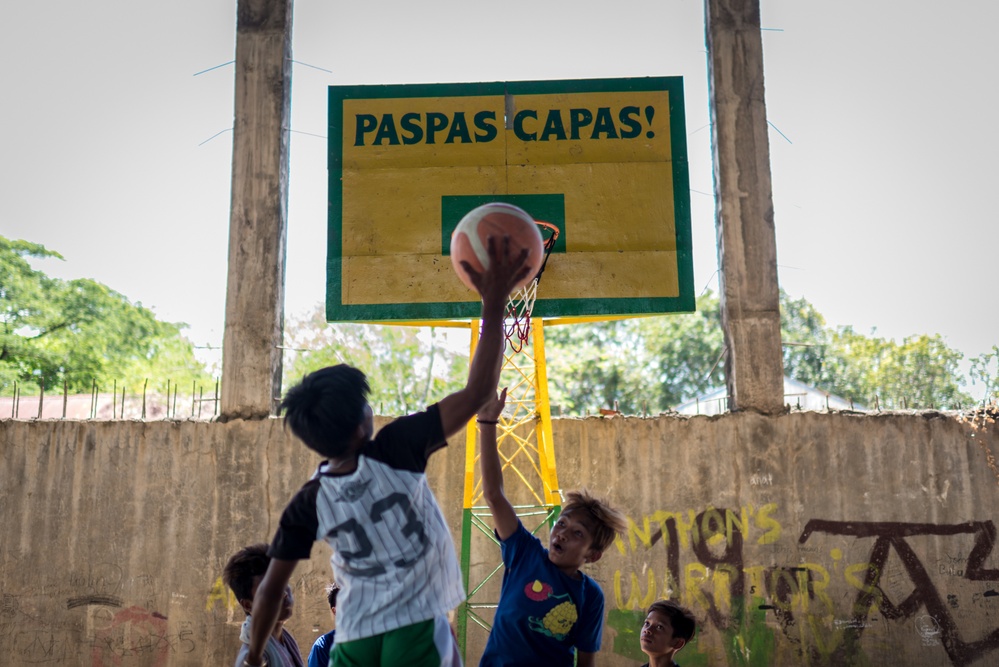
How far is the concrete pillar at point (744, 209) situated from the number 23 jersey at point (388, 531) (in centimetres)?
711

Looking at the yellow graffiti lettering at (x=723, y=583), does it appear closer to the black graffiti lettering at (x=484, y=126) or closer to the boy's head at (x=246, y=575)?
the black graffiti lettering at (x=484, y=126)

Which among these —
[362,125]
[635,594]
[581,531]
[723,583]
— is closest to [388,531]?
[581,531]

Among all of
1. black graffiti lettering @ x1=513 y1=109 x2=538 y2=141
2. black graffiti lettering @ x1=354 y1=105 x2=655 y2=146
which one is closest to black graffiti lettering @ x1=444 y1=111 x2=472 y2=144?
black graffiti lettering @ x1=354 y1=105 x2=655 y2=146

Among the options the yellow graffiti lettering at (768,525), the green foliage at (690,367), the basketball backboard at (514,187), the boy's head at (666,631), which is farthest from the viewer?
the green foliage at (690,367)

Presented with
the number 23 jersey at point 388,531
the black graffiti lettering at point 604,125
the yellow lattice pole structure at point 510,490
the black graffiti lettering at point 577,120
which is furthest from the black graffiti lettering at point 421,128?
the number 23 jersey at point 388,531

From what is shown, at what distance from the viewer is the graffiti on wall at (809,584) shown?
836cm

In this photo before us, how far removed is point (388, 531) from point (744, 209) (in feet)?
26.6

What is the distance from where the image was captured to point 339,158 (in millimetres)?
9312

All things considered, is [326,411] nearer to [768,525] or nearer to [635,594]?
[635,594]

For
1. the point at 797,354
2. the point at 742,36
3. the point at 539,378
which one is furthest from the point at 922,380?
the point at 539,378

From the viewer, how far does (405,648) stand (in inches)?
101

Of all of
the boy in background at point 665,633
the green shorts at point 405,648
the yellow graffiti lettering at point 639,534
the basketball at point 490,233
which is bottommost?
the boy in background at point 665,633

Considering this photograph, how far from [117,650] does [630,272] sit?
598cm

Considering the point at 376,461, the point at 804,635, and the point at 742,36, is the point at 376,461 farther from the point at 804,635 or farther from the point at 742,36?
the point at 742,36
